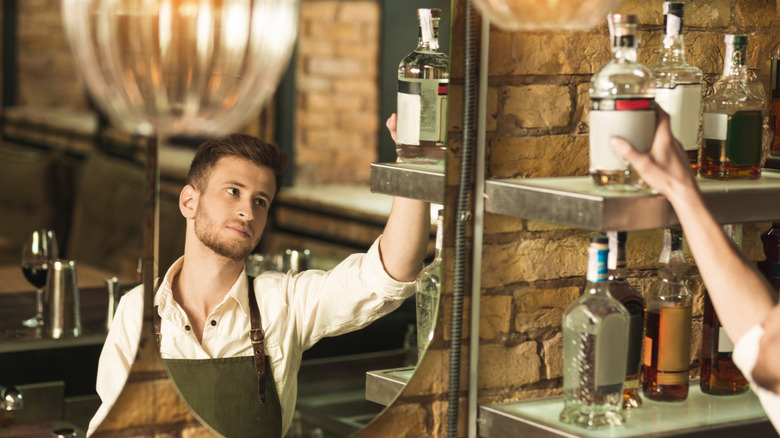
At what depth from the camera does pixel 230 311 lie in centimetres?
126

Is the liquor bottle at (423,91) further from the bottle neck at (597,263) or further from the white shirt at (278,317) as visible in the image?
the bottle neck at (597,263)

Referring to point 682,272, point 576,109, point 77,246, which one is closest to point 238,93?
point 576,109

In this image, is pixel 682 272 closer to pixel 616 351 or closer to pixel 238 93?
pixel 616 351

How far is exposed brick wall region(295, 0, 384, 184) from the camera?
1389 millimetres

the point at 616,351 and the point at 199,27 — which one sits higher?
the point at 199,27

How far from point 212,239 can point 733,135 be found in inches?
30.8

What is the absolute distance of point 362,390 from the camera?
1.41 meters

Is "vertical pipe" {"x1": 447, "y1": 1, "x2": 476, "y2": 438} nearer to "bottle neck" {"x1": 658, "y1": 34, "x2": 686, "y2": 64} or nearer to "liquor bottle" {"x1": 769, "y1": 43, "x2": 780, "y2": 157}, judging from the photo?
"bottle neck" {"x1": 658, "y1": 34, "x2": 686, "y2": 64}

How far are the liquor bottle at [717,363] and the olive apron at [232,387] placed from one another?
2.42 feet

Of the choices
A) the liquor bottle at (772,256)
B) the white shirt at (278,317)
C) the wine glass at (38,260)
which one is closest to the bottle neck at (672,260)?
the liquor bottle at (772,256)

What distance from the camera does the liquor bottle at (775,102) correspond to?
5.57 feet

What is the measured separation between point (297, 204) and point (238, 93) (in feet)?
1.98

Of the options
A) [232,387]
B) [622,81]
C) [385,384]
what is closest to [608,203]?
[622,81]

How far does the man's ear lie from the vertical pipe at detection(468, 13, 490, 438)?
0.42 metres
